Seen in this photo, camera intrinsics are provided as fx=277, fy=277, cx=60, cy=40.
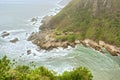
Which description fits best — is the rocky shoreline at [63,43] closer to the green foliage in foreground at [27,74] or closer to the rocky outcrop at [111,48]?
the rocky outcrop at [111,48]

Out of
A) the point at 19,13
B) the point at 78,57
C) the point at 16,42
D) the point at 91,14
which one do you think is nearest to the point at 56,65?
the point at 78,57

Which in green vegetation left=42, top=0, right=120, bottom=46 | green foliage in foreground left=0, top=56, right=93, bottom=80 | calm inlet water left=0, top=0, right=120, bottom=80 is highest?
green vegetation left=42, top=0, right=120, bottom=46

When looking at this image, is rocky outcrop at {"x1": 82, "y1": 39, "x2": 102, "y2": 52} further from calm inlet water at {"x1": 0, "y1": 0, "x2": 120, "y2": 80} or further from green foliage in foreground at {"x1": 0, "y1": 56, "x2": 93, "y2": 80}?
green foliage in foreground at {"x1": 0, "y1": 56, "x2": 93, "y2": 80}

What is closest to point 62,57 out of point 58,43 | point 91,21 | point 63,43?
point 63,43

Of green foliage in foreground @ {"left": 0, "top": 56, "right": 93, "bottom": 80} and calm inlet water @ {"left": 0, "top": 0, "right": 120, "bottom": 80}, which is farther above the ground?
green foliage in foreground @ {"left": 0, "top": 56, "right": 93, "bottom": 80}

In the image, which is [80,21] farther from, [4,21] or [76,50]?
[4,21]

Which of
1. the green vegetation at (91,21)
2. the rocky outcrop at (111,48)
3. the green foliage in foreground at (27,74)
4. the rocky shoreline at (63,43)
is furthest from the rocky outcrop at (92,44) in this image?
the green foliage in foreground at (27,74)

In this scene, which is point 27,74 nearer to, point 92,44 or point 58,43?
point 92,44

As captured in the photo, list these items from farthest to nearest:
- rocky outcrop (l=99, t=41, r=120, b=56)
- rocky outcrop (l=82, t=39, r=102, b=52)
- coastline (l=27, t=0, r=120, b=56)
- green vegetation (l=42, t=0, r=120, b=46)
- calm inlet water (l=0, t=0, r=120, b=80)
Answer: green vegetation (l=42, t=0, r=120, b=46)
rocky outcrop (l=82, t=39, r=102, b=52)
coastline (l=27, t=0, r=120, b=56)
rocky outcrop (l=99, t=41, r=120, b=56)
calm inlet water (l=0, t=0, r=120, b=80)

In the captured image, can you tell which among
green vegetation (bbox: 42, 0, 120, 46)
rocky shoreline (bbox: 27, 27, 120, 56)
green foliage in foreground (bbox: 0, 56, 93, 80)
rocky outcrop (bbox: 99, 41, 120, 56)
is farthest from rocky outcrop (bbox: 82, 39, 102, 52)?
green foliage in foreground (bbox: 0, 56, 93, 80)
